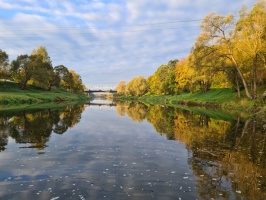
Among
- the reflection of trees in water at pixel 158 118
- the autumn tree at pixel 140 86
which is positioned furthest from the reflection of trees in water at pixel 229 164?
the autumn tree at pixel 140 86

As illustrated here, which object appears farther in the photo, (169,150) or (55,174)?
(169,150)

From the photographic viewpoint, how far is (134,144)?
15891 millimetres

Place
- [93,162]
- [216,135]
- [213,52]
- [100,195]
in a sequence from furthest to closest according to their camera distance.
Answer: [213,52] < [216,135] < [93,162] < [100,195]

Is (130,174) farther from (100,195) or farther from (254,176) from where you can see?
(254,176)

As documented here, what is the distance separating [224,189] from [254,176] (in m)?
2.14

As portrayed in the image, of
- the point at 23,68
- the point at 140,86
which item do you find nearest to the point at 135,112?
the point at 23,68

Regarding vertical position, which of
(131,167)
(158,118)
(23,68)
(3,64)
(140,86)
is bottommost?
(131,167)

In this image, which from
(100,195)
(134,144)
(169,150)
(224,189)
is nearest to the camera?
(100,195)

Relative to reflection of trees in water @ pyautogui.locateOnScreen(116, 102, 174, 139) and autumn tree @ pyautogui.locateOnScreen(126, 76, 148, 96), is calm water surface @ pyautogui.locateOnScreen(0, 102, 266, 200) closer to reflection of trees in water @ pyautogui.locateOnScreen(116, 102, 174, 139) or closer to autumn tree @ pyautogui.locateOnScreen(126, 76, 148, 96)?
reflection of trees in water @ pyautogui.locateOnScreen(116, 102, 174, 139)

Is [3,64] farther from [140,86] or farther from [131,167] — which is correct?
[140,86]

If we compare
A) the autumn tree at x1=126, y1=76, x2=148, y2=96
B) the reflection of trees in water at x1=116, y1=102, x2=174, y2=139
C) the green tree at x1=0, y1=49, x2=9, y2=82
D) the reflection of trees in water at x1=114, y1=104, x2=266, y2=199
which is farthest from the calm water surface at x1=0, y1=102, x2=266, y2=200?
the autumn tree at x1=126, y1=76, x2=148, y2=96

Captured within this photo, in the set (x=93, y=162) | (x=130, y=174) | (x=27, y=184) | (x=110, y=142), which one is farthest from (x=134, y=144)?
(x=27, y=184)

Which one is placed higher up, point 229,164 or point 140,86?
point 140,86

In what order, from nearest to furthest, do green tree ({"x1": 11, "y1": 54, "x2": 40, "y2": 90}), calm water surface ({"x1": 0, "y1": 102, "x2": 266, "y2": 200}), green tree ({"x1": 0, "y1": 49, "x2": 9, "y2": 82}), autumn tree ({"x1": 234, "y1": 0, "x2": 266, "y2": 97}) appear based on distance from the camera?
calm water surface ({"x1": 0, "y1": 102, "x2": 266, "y2": 200}) < autumn tree ({"x1": 234, "y1": 0, "x2": 266, "y2": 97}) < green tree ({"x1": 0, "y1": 49, "x2": 9, "y2": 82}) < green tree ({"x1": 11, "y1": 54, "x2": 40, "y2": 90})
